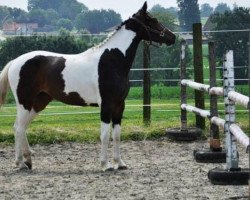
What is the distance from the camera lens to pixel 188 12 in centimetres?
8981

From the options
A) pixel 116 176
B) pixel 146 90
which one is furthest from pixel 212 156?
pixel 146 90

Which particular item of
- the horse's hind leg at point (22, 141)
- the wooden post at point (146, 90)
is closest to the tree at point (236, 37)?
the wooden post at point (146, 90)

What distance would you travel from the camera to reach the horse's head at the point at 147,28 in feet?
26.2

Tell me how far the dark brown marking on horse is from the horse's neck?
0.62 meters

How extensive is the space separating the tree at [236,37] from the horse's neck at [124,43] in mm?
6528

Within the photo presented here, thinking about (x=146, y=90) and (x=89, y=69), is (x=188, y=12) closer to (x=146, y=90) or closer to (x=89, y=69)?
(x=146, y=90)

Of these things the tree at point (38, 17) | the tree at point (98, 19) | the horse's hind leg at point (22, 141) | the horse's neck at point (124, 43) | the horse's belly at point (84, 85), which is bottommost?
the horse's hind leg at point (22, 141)

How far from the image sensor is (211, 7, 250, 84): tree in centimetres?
1739

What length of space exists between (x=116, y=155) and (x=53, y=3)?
166m

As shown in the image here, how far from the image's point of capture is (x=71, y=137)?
33.2 ft

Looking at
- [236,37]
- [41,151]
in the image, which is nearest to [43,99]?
[41,151]

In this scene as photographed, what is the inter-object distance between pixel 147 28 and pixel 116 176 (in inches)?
77.7

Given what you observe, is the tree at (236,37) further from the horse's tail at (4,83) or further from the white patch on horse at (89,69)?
the horse's tail at (4,83)

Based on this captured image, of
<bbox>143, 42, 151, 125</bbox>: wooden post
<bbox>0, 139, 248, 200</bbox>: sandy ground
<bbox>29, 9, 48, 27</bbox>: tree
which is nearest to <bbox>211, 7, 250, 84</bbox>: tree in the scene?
<bbox>143, 42, 151, 125</bbox>: wooden post
